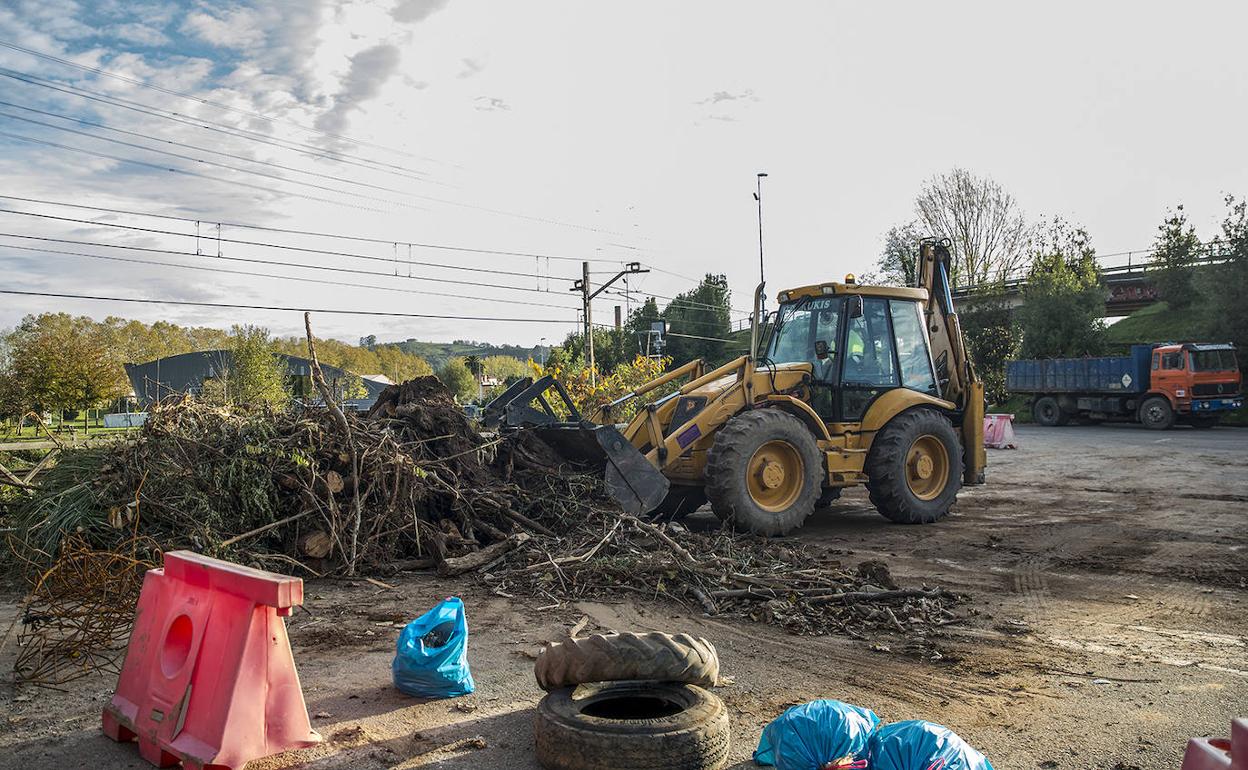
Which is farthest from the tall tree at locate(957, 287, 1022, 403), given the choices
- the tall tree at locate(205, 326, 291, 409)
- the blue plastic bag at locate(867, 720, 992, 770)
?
the blue plastic bag at locate(867, 720, 992, 770)

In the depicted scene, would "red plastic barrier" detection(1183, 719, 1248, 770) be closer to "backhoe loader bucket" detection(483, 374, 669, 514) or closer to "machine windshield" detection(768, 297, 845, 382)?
"backhoe loader bucket" detection(483, 374, 669, 514)

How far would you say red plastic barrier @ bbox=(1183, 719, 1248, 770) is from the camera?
87.6 inches

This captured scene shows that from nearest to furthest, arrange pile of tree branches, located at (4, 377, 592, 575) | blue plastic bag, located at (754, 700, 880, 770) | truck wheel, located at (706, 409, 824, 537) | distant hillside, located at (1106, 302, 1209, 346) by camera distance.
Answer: blue plastic bag, located at (754, 700, 880, 770)
pile of tree branches, located at (4, 377, 592, 575)
truck wheel, located at (706, 409, 824, 537)
distant hillside, located at (1106, 302, 1209, 346)

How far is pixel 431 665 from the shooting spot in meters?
4.66

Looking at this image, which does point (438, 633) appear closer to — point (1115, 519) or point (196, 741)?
point (196, 741)

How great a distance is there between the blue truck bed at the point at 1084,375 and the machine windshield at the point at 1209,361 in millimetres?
1649

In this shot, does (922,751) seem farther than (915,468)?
No

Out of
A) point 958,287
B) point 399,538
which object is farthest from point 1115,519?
point 958,287

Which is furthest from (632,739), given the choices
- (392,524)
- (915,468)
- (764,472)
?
(915,468)

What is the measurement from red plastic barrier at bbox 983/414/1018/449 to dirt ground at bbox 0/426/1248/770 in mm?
12627

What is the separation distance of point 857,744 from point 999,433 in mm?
20640

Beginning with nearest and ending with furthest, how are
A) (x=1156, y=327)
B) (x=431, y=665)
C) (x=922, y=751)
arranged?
(x=922, y=751) → (x=431, y=665) → (x=1156, y=327)

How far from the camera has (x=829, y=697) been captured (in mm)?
4770

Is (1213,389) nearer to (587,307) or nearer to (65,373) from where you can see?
(587,307)
